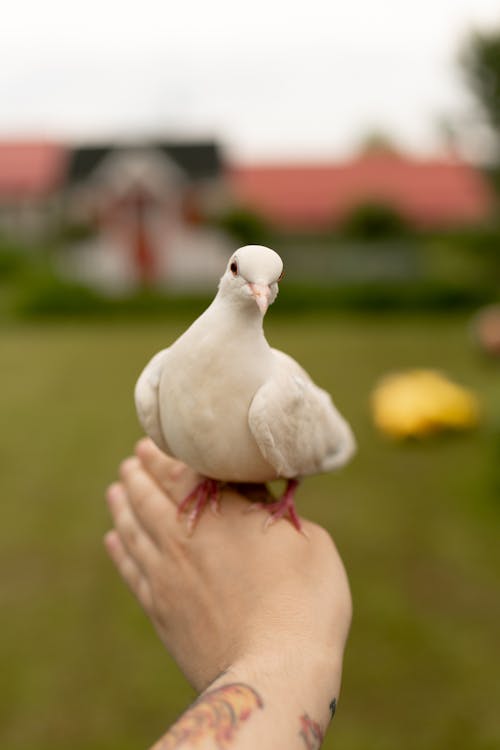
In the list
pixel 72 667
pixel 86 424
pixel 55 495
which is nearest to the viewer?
pixel 72 667

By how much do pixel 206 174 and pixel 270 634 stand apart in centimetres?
2154

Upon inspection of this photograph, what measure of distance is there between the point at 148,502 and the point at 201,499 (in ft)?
0.62

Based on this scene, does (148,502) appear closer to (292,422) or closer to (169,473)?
(169,473)

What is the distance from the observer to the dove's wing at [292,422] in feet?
5.71

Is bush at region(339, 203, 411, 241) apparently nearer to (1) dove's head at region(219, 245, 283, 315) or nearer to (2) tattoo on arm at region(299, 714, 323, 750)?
(1) dove's head at region(219, 245, 283, 315)

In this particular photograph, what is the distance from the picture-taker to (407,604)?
4.54 meters

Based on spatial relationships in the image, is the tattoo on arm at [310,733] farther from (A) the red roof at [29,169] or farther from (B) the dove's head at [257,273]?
(A) the red roof at [29,169]

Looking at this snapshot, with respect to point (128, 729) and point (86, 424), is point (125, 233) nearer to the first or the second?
point (86, 424)

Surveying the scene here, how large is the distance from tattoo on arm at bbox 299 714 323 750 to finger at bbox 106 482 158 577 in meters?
0.71

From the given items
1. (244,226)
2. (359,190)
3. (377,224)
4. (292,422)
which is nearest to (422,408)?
(292,422)

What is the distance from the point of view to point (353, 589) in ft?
15.3

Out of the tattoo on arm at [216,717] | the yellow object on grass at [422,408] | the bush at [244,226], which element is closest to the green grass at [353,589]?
the yellow object on grass at [422,408]

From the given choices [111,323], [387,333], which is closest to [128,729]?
[387,333]

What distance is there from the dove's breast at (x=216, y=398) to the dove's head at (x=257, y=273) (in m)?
0.15
